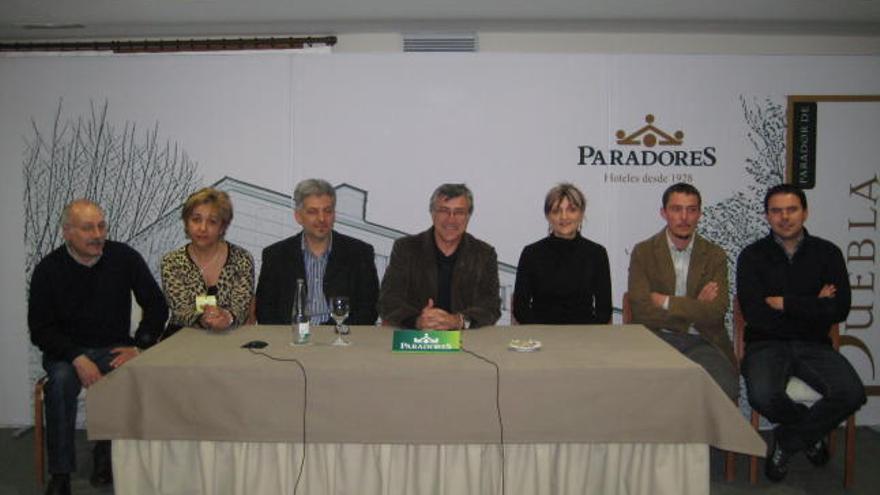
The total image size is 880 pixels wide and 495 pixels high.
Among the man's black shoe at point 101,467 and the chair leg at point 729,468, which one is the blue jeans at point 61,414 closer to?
the man's black shoe at point 101,467

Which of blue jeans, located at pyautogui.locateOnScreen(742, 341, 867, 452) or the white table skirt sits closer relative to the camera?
the white table skirt

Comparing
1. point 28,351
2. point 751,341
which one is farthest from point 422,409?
point 28,351

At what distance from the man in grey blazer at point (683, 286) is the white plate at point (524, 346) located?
124 cm

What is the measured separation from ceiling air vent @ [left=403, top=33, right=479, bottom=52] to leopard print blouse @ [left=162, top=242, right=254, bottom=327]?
1.78 m

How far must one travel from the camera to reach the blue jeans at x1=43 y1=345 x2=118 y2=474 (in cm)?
314

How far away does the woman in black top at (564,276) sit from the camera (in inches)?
144

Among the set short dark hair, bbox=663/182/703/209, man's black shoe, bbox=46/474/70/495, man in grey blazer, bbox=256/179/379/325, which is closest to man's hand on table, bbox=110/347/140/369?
man's black shoe, bbox=46/474/70/495

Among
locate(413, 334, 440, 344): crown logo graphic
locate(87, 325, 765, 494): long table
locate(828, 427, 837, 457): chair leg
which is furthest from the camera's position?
locate(828, 427, 837, 457): chair leg

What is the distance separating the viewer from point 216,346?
2707mm

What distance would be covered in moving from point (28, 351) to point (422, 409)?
3095 mm

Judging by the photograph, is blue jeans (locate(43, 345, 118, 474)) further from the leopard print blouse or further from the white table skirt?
the white table skirt

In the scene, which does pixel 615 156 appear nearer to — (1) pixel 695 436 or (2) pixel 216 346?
(1) pixel 695 436

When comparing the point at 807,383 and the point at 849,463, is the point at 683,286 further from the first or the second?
the point at 849,463

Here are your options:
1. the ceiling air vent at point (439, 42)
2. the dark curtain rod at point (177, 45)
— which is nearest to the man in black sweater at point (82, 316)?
the dark curtain rod at point (177, 45)
